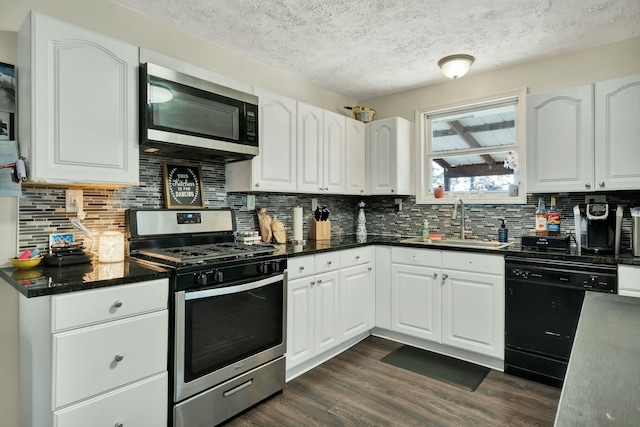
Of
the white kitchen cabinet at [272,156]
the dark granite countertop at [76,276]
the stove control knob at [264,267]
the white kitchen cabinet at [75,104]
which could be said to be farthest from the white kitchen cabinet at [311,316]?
the white kitchen cabinet at [75,104]

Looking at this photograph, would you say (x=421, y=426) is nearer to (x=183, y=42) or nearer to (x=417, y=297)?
(x=417, y=297)

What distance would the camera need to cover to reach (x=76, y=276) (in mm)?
1607

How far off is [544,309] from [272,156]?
215cm

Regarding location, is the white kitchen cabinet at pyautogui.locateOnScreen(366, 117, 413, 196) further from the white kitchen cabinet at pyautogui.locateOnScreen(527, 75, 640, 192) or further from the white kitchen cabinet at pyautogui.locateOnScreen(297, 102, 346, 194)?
the white kitchen cabinet at pyautogui.locateOnScreen(527, 75, 640, 192)

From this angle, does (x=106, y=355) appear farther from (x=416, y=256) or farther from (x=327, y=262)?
(x=416, y=256)

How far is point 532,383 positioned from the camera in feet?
8.21

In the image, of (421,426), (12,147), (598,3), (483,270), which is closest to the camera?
(12,147)

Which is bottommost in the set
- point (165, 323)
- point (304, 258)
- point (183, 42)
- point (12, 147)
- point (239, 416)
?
point (239, 416)

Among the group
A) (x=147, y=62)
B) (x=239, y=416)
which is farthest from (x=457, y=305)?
(x=147, y=62)

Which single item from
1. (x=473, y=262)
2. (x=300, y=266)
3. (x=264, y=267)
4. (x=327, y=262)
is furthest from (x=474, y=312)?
(x=264, y=267)

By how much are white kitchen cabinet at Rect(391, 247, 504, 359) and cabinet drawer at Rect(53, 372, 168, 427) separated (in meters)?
1.99

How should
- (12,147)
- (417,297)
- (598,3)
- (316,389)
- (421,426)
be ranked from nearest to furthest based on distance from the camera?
1. (12,147)
2. (421,426)
3. (598,3)
4. (316,389)
5. (417,297)

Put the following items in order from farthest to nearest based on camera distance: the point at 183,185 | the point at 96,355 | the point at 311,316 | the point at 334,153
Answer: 1. the point at 334,153
2. the point at 311,316
3. the point at 183,185
4. the point at 96,355

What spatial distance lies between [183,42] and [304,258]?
171 centimetres
